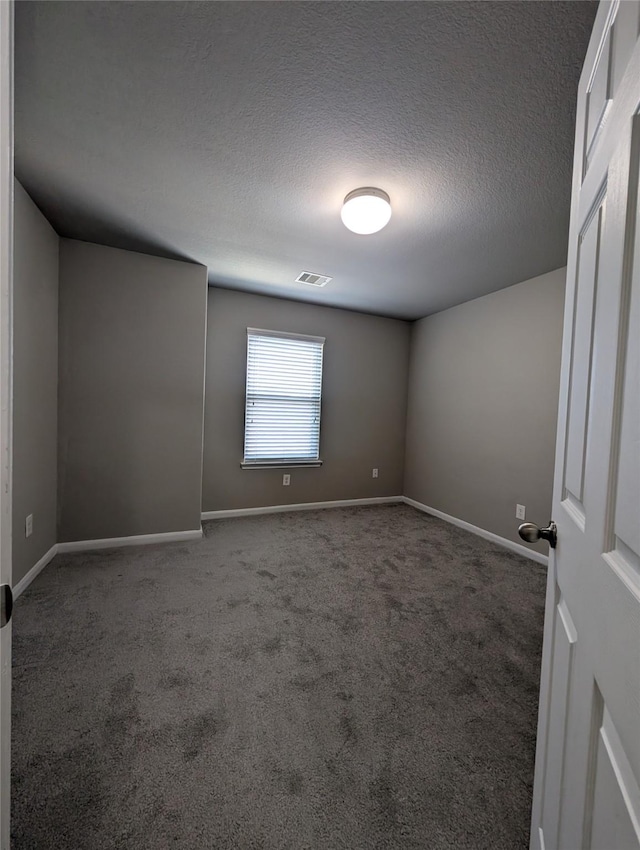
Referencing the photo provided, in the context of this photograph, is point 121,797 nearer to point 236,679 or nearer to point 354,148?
point 236,679

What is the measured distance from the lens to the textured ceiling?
1151 millimetres

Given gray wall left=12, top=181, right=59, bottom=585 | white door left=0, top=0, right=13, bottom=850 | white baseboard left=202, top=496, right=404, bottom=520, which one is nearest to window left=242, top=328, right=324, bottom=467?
white baseboard left=202, top=496, right=404, bottom=520

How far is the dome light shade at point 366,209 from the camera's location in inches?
77.2

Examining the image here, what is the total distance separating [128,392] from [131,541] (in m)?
1.29

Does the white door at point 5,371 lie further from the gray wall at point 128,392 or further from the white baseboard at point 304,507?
the white baseboard at point 304,507

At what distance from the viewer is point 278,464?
159 inches

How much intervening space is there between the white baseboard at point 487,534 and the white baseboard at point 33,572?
374cm

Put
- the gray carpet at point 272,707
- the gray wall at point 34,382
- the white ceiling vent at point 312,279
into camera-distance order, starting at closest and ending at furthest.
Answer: the gray carpet at point 272,707
the gray wall at point 34,382
the white ceiling vent at point 312,279

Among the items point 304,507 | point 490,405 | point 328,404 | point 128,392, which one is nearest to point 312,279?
point 328,404

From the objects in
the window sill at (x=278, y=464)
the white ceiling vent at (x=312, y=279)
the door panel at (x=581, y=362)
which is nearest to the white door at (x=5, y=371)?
the door panel at (x=581, y=362)

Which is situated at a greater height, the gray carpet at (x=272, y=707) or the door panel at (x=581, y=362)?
the door panel at (x=581, y=362)

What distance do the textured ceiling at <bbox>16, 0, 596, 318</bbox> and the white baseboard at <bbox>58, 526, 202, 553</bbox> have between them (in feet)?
8.05

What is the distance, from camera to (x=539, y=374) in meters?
3.06

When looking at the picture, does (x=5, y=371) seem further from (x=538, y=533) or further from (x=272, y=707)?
(x=272, y=707)
